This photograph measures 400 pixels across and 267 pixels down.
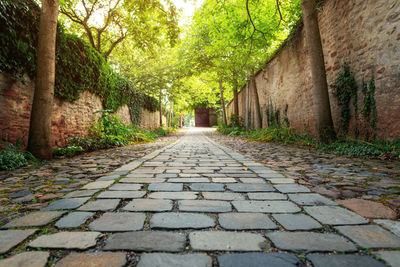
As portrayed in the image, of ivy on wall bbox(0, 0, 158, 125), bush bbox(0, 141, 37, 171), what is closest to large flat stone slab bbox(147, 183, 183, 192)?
bush bbox(0, 141, 37, 171)

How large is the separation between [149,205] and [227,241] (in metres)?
0.75

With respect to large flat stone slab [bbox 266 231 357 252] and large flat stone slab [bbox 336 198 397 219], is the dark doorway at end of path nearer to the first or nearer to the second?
large flat stone slab [bbox 336 198 397 219]

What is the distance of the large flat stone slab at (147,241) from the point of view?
104 cm

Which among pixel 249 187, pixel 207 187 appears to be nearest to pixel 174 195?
pixel 207 187

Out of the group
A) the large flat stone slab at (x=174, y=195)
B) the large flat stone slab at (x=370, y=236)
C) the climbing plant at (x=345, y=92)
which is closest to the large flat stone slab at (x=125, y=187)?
the large flat stone slab at (x=174, y=195)

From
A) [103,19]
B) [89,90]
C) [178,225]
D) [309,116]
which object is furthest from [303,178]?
[103,19]

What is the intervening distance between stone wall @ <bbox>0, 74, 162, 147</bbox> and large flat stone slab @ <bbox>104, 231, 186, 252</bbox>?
3.75 metres

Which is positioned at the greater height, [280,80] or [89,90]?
[280,80]

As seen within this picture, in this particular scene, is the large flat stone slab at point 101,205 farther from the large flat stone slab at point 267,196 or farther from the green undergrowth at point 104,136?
the green undergrowth at point 104,136

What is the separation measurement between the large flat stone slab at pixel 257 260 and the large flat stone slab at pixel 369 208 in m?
0.86

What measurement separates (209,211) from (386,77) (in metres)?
4.45

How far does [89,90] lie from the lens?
6.05m

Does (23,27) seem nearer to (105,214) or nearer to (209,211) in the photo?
(105,214)

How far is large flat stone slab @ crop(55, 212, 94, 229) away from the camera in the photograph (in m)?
1.27
